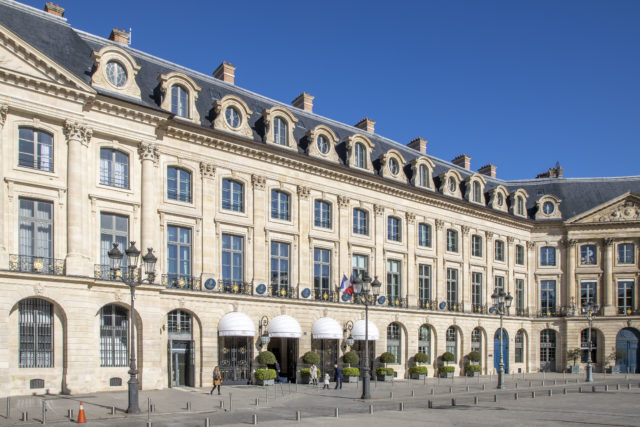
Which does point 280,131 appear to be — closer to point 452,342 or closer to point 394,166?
point 394,166

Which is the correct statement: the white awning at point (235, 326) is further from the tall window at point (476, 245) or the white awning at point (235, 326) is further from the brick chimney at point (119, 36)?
the tall window at point (476, 245)

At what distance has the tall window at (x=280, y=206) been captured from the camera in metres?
40.5

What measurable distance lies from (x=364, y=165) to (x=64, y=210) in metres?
21.1

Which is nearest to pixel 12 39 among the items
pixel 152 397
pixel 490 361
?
pixel 152 397

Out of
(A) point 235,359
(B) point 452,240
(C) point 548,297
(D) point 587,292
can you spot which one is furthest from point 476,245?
(A) point 235,359

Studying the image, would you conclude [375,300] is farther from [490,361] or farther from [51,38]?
[51,38]

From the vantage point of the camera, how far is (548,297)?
59312mm

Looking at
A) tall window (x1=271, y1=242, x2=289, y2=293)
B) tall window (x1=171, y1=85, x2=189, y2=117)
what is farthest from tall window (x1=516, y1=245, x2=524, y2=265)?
tall window (x1=171, y1=85, x2=189, y2=117)

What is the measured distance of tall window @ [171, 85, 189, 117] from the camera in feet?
119

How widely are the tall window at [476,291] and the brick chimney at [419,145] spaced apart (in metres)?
10.9

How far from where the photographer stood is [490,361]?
53.4 m

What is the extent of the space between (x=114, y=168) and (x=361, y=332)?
18.1 meters

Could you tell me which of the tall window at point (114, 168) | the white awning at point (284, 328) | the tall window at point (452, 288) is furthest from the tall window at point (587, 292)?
the tall window at point (114, 168)

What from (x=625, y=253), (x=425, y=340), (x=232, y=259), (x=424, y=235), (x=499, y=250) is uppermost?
(x=424, y=235)
